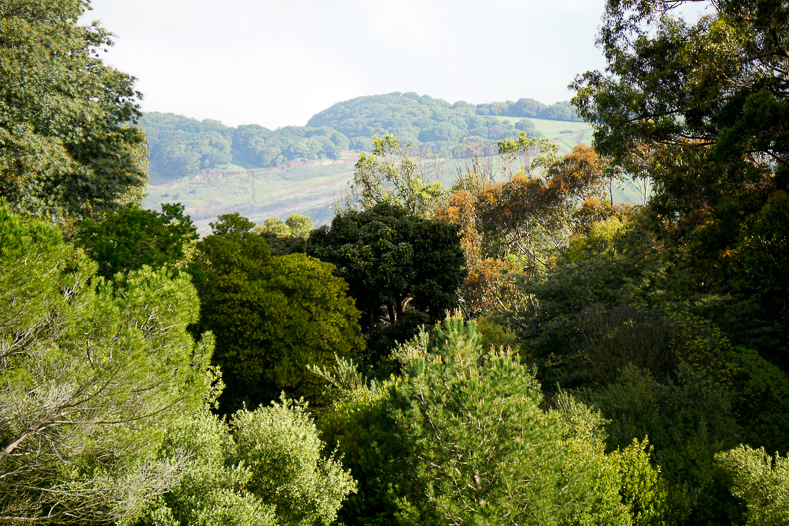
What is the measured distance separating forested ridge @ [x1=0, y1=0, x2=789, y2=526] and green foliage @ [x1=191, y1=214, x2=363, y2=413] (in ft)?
0.22

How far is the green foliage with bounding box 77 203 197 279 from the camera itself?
11.8 m

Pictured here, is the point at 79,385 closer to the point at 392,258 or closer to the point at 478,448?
the point at 478,448

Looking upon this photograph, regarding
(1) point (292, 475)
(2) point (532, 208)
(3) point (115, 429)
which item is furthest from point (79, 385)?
(2) point (532, 208)

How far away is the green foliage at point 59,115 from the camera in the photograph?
13.6 m

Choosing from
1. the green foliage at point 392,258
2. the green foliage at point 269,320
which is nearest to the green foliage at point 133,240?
the green foliage at point 269,320

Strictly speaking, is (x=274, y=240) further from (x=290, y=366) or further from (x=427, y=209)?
(x=427, y=209)

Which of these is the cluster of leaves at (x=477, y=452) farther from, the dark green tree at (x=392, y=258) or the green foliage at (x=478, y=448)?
the dark green tree at (x=392, y=258)

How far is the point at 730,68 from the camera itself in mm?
11070

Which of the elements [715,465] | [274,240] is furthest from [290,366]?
[715,465]

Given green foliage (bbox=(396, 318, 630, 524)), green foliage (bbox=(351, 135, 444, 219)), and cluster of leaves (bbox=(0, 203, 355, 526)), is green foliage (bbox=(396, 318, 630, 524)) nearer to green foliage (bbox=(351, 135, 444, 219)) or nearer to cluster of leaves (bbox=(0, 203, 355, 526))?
cluster of leaves (bbox=(0, 203, 355, 526))

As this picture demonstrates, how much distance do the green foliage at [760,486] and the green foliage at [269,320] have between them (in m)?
8.95

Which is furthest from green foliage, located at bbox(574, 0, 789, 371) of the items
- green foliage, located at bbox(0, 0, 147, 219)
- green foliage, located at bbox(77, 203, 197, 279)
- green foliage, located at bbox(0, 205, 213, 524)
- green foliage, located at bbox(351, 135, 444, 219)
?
green foliage, located at bbox(351, 135, 444, 219)

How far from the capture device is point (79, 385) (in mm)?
5883

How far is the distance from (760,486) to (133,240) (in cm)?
1289
